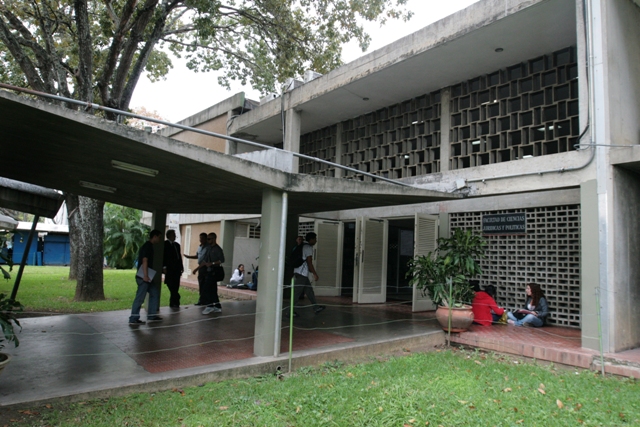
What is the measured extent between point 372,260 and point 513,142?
4450mm

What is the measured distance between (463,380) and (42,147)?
217 inches

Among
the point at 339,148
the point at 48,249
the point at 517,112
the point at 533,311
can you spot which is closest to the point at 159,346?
the point at 533,311

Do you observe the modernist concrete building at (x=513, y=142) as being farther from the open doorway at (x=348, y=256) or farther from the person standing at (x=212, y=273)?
the person standing at (x=212, y=273)

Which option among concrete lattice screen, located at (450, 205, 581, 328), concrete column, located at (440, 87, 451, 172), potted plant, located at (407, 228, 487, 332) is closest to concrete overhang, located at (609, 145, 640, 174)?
concrete lattice screen, located at (450, 205, 581, 328)

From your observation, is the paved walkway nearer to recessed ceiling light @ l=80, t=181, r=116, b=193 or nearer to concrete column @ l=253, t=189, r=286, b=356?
concrete column @ l=253, t=189, r=286, b=356

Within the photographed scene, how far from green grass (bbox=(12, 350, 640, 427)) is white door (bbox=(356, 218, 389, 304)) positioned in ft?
18.2

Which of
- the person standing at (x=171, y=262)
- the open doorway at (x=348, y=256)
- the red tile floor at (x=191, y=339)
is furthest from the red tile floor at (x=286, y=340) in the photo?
the open doorway at (x=348, y=256)

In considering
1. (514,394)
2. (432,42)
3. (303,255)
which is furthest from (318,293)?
(514,394)

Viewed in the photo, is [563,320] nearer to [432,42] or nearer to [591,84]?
[591,84]

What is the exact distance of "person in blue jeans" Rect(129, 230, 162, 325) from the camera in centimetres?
765

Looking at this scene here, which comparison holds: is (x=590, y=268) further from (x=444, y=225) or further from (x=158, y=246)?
(x=158, y=246)

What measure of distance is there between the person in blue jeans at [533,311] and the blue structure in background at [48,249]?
30.8 m

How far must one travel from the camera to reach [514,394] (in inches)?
191

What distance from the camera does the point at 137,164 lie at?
5355mm
